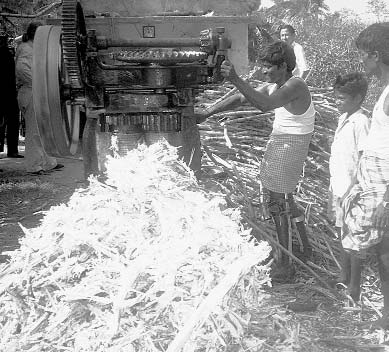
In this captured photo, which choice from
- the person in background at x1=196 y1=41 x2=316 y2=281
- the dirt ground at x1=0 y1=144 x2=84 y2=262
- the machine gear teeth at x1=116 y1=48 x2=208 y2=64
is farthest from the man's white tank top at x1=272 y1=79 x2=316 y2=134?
the dirt ground at x1=0 y1=144 x2=84 y2=262

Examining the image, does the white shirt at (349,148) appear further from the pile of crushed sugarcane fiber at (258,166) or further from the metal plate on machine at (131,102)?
the metal plate on machine at (131,102)

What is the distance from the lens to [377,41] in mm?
3119

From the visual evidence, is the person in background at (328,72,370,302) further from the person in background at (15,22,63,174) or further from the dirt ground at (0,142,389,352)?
the person in background at (15,22,63,174)

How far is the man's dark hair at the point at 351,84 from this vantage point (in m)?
3.73

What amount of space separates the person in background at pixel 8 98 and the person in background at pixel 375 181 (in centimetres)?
626

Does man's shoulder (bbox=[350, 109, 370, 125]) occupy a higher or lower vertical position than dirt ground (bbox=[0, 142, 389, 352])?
higher

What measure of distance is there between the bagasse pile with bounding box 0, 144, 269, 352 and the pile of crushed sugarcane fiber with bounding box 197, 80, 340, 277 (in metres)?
1.68

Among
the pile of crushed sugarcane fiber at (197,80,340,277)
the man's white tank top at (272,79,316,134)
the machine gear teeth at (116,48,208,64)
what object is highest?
the machine gear teeth at (116,48,208,64)

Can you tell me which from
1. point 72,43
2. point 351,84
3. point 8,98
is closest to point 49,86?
point 72,43

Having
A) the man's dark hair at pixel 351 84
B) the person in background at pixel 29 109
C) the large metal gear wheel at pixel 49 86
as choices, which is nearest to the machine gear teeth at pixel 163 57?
the large metal gear wheel at pixel 49 86

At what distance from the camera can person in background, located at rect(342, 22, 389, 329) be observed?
306cm

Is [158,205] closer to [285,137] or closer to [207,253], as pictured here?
[207,253]

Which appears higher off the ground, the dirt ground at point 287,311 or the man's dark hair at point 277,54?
the man's dark hair at point 277,54

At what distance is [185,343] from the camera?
1891mm
